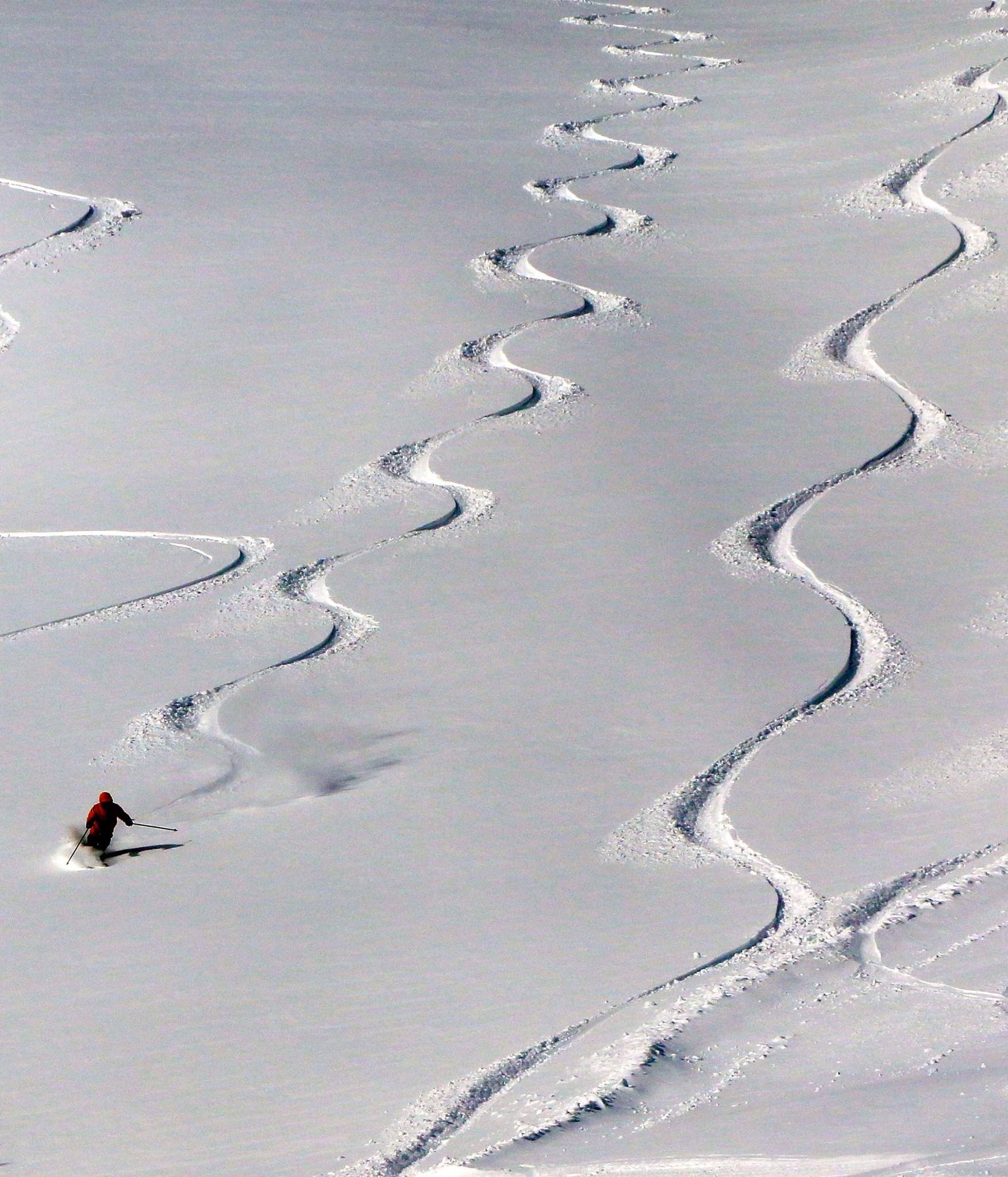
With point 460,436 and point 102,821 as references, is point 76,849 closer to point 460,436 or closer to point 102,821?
point 102,821

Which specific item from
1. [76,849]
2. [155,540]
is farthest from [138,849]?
[155,540]

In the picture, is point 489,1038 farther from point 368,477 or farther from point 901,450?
point 901,450

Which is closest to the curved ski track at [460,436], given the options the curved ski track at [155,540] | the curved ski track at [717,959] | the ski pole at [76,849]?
the curved ski track at [155,540]

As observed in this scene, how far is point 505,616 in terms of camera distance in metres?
8.10

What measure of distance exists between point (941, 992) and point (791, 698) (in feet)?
7.51

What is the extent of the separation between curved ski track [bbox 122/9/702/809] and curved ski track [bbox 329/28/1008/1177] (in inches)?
69.2

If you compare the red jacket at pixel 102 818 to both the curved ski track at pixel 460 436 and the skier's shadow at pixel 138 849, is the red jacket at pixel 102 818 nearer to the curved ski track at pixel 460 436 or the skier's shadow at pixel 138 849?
the skier's shadow at pixel 138 849

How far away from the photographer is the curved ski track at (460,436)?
7215mm

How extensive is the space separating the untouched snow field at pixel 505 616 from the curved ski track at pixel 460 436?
0.03m

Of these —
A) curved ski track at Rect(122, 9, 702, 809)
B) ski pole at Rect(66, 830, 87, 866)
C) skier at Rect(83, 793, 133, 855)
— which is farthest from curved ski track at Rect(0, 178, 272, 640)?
skier at Rect(83, 793, 133, 855)

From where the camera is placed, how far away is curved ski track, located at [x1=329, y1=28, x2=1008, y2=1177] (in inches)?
185

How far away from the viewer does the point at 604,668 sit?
24.8 ft

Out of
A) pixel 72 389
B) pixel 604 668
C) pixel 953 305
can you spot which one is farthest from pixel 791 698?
pixel 72 389

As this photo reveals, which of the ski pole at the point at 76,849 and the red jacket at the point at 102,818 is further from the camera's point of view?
the ski pole at the point at 76,849
